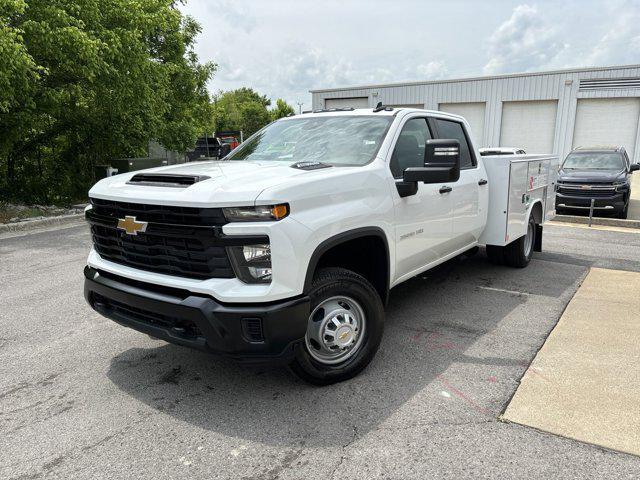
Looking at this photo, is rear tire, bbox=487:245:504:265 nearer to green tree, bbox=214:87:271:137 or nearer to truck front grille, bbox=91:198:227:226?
truck front grille, bbox=91:198:227:226

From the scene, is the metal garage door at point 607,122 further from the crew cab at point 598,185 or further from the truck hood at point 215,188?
the truck hood at point 215,188

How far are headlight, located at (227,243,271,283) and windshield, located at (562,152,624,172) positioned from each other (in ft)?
40.6

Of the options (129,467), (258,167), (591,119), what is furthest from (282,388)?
(591,119)

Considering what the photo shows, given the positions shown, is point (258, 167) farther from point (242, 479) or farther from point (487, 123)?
point (487, 123)

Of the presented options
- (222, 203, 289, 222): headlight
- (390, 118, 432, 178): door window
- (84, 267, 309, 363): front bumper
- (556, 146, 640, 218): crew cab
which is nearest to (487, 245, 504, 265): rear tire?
(390, 118, 432, 178): door window

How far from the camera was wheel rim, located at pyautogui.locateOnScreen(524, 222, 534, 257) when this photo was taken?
6810mm

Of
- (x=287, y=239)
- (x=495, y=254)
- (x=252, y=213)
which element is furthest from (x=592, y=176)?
(x=252, y=213)

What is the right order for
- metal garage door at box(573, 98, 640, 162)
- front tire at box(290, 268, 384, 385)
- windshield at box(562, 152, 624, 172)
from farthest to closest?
metal garage door at box(573, 98, 640, 162), windshield at box(562, 152, 624, 172), front tire at box(290, 268, 384, 385)

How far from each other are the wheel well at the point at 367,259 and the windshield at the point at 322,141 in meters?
0.62

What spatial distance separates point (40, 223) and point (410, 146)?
9172mm

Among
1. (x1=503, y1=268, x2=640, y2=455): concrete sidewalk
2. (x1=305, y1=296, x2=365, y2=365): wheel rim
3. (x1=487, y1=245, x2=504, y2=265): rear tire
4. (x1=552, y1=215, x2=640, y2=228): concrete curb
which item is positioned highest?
(x1=305, y1=296, x2=365, y2=365): wheel rim

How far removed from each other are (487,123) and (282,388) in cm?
2827

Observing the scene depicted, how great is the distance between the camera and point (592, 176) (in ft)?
38.9

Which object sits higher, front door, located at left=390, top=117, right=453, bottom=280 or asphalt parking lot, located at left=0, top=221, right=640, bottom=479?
front door, located at left=390, top=117, right=453, bottom=280
